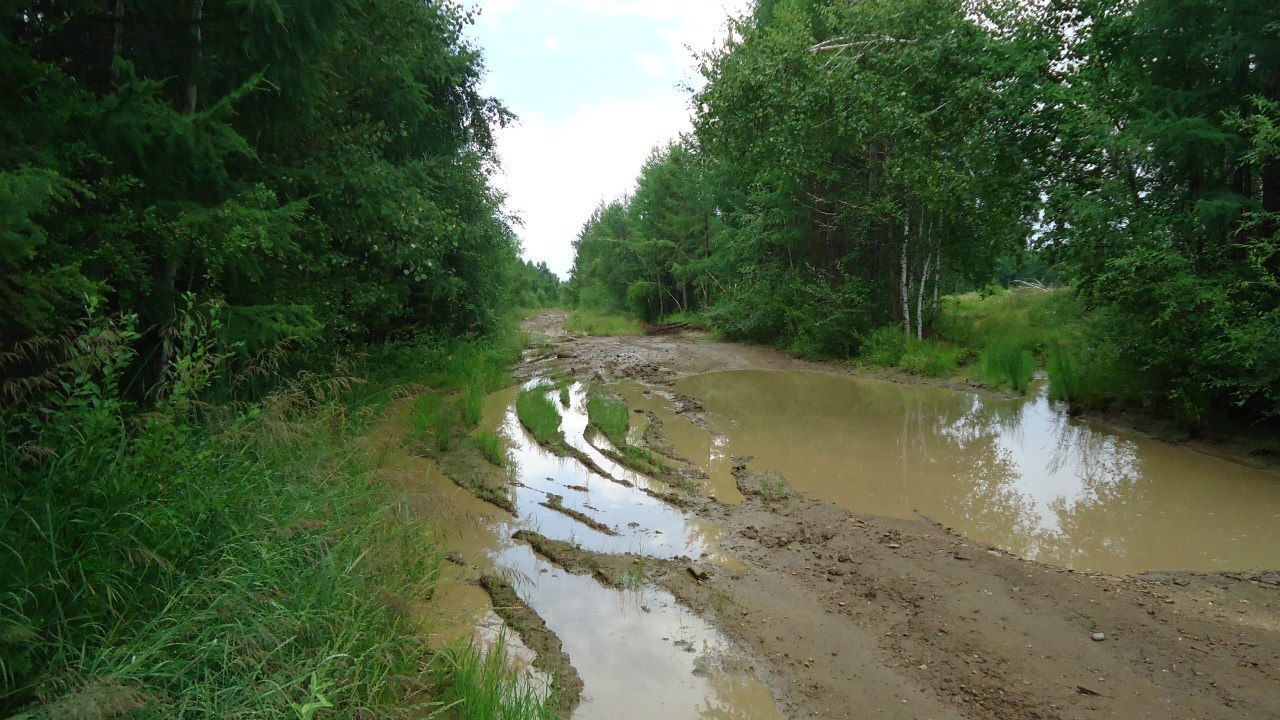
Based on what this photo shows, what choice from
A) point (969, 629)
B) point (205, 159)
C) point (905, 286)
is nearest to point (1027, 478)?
point (969, 629)

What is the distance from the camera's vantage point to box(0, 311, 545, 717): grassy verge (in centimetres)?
264

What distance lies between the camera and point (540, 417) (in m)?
10.9

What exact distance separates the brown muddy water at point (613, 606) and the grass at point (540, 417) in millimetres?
→ 1896

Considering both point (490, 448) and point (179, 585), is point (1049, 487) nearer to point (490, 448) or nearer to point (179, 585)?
point (490, 448)

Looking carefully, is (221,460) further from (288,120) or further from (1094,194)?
(1094,194)

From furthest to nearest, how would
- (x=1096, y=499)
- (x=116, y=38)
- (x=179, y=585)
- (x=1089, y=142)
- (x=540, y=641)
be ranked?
(x=1089, y=142)
(x=1096, y=499)
(x=116, y=38)
(x=540, y=641)
(x=179, y=585)

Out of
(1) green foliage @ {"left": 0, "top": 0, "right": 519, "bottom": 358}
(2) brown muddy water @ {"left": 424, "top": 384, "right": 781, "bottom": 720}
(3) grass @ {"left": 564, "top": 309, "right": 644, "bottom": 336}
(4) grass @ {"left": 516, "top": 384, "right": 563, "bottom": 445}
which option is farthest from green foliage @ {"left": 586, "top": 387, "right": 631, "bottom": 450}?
(3) grass @ {"left": 564, "top": 309, "right": 644, "bottom": 336}

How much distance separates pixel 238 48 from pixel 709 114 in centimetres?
910

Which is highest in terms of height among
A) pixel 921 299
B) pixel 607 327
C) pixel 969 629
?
pixel 921 299

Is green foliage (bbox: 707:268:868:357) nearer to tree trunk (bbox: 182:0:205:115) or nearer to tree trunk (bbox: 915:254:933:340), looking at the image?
tree trunk (bbox: 915:254:933:340)

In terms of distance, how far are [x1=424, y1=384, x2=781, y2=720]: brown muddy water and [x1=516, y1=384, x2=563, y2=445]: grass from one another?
1.90 meters

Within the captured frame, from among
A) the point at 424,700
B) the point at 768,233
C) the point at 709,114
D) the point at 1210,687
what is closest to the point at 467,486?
the point at 424,700

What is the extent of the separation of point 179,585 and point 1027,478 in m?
8.71

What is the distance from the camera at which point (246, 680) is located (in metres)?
2.80
